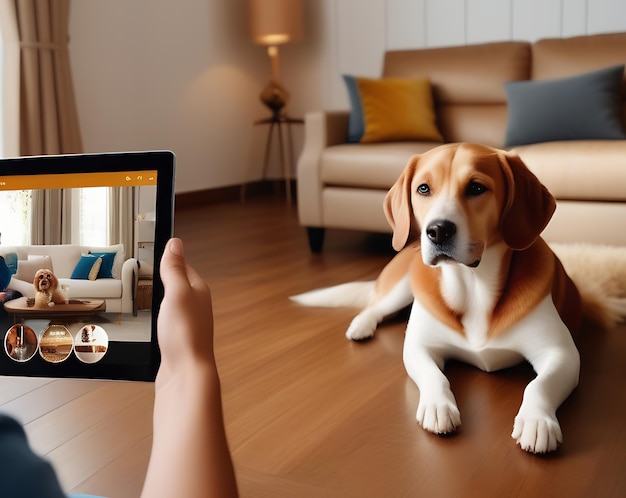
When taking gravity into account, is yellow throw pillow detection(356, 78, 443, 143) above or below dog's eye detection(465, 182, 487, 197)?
above

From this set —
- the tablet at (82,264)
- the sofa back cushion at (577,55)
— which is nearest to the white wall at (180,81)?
the sofa back cushion at (577,55)

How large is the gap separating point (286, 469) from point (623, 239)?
1923 millimetres

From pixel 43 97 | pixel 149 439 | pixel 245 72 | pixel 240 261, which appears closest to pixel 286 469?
pixel 149 439

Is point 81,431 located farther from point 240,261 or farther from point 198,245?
point 198,245

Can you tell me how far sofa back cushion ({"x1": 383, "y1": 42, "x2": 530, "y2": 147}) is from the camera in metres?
3.75

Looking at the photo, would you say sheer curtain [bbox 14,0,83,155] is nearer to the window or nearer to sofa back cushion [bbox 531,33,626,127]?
sofa back cushion [bbox 531,33,626,127]

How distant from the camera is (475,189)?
1.51m

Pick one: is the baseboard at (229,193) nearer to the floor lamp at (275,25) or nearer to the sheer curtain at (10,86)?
the floor lamp at (275,25)

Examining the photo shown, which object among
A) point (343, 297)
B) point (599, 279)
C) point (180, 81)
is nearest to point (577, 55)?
point (599, 279)

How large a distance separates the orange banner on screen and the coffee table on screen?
4.9 inches

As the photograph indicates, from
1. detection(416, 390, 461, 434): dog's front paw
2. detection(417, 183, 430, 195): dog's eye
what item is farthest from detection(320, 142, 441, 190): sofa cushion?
detection(416, 390, 461, 434): dog's front paw

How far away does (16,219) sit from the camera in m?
0.79

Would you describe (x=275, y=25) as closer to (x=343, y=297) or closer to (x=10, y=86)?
(x=10, y=86)

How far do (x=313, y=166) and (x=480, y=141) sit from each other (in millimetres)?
945
